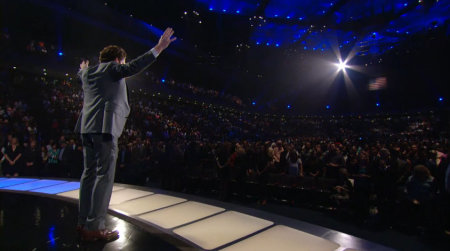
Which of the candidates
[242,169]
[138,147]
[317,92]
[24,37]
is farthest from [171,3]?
[317,92]

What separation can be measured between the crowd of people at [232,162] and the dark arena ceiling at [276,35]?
165 inches

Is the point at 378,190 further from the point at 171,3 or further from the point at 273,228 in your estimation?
the point at 171,3

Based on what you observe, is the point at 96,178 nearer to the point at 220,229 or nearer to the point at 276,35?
the point at 220,229

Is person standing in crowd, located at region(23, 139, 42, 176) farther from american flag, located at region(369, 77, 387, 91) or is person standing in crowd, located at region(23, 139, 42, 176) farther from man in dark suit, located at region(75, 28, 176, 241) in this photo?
american flag, located at region(369, 77, 387, 91)

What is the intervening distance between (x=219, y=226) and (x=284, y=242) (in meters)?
0.52

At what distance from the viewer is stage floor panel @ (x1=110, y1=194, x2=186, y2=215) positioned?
2372 millimetres

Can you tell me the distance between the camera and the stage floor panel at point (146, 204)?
2.37 m

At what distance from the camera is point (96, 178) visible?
168cm

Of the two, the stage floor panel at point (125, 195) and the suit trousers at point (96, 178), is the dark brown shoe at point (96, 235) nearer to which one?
the suit trousers at point (96, 178)

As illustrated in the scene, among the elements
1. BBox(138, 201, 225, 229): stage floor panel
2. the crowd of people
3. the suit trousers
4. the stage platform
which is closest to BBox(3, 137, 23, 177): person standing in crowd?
the crowd of people

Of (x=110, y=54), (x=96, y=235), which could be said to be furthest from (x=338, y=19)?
(x=96, y=235)

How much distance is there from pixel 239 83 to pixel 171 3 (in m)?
15.6

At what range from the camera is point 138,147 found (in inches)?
311

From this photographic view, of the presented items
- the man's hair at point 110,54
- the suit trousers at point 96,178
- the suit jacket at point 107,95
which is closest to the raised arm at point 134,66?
the suit jacket at point 107,95
